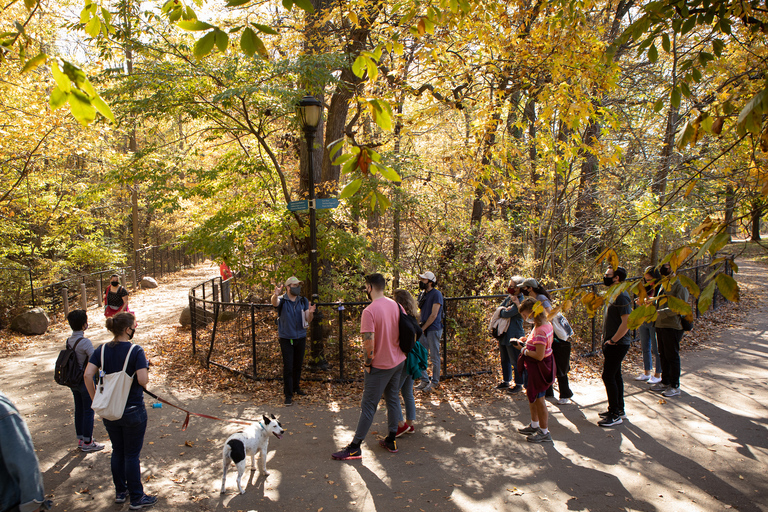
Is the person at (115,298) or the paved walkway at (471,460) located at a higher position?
the person at (115,298)

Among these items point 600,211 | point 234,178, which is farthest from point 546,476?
point 600,211

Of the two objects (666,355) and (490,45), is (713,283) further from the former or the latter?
(490,45)

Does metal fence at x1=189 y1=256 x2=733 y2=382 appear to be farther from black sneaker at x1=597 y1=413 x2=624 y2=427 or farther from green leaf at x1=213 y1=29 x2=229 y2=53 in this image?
green leaf at x1=213 y1=29 x2=229 y2=53

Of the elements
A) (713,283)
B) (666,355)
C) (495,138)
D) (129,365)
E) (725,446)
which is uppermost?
(495,138)

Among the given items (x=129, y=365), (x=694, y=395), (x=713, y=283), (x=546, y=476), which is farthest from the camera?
(x=694, y=395)

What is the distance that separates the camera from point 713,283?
2.43m

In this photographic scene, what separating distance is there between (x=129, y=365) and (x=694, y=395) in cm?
Answer: 710

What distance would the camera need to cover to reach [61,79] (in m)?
2.25

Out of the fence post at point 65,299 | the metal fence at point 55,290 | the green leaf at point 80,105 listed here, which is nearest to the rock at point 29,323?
the metal fence at point 55,290

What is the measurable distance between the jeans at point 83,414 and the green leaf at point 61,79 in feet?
13.3

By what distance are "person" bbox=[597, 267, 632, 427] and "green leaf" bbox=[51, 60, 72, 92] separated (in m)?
5.21

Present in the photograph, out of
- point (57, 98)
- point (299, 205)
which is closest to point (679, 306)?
point (57, 98)

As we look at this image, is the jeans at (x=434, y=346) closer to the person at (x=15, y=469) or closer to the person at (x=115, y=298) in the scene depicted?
the person at (x=15, y=469)

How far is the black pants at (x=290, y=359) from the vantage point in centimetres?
684
